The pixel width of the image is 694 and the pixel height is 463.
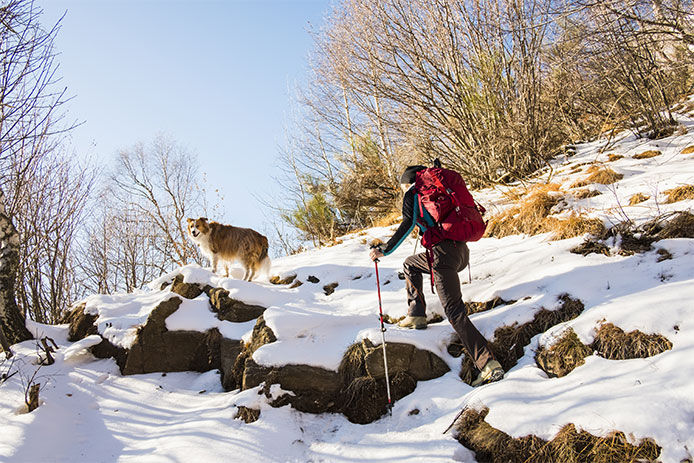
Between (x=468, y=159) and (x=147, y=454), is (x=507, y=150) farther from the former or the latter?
(x=147, y=454)

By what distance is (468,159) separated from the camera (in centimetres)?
815

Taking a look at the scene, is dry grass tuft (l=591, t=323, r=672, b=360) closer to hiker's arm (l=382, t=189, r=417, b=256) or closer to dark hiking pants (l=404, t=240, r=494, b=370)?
dark hiking pants (l=404, t=240, r=494, b=370)

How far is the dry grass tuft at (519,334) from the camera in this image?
11.5 feet

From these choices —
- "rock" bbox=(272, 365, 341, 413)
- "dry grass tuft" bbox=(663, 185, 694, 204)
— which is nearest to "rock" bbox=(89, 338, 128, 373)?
"rock" bbox=(272, 365, 341, 413)

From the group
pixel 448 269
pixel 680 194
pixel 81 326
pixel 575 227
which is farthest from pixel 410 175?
pixel 81 326

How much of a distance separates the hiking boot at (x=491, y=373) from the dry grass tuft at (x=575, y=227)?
230 centimetres

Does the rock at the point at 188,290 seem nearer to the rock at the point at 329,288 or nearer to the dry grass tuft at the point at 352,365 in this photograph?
the rock at the point at 329,288

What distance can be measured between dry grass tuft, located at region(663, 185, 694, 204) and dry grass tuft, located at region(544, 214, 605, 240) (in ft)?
3.19

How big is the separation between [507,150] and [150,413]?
25.0ft

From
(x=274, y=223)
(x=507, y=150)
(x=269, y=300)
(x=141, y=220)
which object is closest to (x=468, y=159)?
(x=507, y=150)

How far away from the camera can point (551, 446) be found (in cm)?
242

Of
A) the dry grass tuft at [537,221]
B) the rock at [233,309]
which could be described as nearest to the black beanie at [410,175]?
the dry grass tuft at [537,221]

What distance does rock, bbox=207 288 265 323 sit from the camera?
5449 millimetres

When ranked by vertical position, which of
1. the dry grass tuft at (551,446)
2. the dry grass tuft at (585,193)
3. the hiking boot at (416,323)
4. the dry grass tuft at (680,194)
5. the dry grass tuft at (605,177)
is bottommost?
the dry grass tuft at (551,446)
